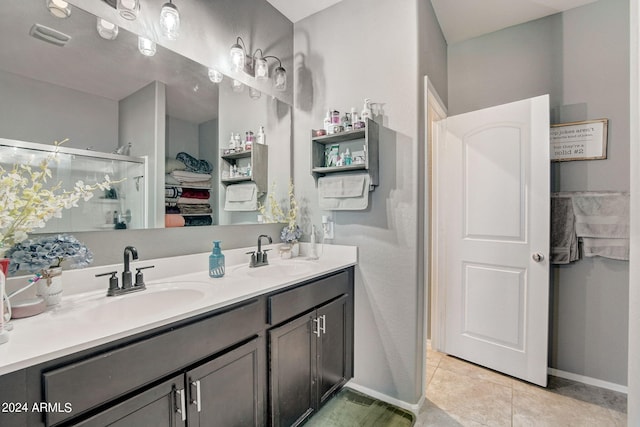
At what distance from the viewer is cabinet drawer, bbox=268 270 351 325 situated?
1372 mm

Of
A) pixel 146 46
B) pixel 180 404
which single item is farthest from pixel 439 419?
pixel 146 46

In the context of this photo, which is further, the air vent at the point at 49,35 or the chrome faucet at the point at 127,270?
the chrome faucet at the point at 127,270

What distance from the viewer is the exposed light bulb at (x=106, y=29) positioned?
1.27m

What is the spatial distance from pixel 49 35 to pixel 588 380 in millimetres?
3653

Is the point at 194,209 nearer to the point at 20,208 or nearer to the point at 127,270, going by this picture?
the point at 127,270

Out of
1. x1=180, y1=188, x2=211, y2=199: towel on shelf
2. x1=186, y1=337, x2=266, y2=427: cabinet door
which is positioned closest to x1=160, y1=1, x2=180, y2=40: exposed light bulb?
x1=180, y1=188, x2=211, y2=199: towel on shelf

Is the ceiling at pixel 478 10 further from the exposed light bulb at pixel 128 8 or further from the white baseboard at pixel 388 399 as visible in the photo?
the white baseboard at pixel 388 399

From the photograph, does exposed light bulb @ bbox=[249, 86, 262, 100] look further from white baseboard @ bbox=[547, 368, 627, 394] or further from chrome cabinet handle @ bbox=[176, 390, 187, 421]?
white baseboard @ bbox=[547, 368, 627, 394]

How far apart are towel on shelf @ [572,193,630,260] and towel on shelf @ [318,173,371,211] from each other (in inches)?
60.9

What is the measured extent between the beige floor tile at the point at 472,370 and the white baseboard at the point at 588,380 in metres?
0.38

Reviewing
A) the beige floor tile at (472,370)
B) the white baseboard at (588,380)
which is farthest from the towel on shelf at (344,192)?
the white baseboard at (588,380)

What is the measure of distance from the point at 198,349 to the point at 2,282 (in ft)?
1.93

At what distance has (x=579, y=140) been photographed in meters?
2.06

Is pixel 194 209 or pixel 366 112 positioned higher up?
pixel 366 112
